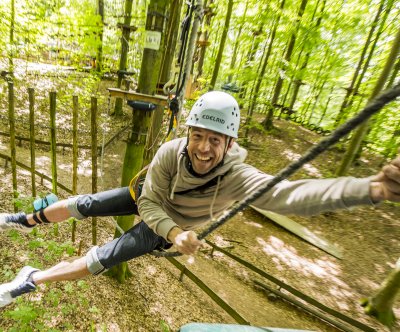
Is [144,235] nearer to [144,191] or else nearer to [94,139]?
[144,191]

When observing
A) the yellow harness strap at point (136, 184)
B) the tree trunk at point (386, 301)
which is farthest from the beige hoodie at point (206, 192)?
the tree trunk at point (386, 301)

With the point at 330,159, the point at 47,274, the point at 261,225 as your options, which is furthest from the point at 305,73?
the point at 47,274

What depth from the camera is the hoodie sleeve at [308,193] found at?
117cm

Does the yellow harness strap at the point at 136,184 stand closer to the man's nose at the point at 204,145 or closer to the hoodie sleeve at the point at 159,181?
the hoodie sleeve at the point at 159,181

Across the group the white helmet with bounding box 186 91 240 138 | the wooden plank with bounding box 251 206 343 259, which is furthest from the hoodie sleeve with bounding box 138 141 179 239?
the wooden plank with bounding box 251 206 343 259

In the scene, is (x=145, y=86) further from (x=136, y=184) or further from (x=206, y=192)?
(x=206, y=192)

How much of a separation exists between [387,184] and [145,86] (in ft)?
9.38

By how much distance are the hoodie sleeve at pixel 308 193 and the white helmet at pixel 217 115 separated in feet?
1.13

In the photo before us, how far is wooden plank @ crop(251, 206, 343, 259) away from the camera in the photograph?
6640 millimetres

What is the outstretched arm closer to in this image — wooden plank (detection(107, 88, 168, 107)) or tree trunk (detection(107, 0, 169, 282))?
wooden plank (detection(107, 88, 168, 107))

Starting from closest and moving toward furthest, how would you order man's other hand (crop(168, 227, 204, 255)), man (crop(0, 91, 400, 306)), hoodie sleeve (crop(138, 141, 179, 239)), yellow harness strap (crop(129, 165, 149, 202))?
1. man (crop(0, 91, 400, 306))
2. man's other hand (crop(168, 227, 204, 255))
3. hoodie sleeve (crop(138, 141, 179, 239))
4. yellow harness strap (crop(129, 165, 149, 202))

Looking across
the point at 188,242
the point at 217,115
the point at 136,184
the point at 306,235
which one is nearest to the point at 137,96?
the point at 136,184

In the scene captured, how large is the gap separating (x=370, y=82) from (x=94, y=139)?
1135 cm

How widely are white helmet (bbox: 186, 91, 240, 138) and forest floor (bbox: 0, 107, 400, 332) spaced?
221 cm
